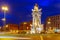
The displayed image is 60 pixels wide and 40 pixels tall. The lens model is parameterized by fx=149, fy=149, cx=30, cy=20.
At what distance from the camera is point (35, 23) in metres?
19.8

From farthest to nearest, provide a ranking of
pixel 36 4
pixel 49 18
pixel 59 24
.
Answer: pixel 49 18 → pixel 59 24 → pixel 36 4

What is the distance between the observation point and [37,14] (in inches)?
756

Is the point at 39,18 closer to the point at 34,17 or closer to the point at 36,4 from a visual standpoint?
the point at 34,17

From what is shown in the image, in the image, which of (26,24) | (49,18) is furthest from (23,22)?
(49,18)

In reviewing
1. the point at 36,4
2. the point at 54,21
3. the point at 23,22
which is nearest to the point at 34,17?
the point at 36,4

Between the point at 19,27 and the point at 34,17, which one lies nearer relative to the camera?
the point at 34,17

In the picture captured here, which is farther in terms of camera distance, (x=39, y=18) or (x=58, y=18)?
(x=58, y=18)

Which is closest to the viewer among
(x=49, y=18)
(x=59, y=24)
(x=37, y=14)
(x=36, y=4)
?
(x=37, y=14)

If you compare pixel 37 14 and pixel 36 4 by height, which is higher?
pixel 36 4

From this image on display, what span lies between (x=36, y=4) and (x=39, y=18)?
207 centimetres

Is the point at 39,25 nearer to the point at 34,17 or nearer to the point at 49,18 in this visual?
the point at 34,17

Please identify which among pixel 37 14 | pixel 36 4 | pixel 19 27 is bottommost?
pixel 19 27

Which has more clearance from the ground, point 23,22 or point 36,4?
point 36,4

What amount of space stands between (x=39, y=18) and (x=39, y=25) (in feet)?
3.25
